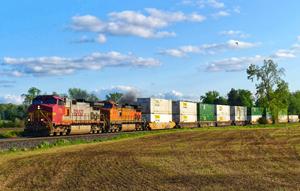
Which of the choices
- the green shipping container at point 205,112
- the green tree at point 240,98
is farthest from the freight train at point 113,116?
the green tree at point 240,98

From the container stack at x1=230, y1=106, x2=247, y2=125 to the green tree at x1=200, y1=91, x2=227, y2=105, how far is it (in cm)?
7416

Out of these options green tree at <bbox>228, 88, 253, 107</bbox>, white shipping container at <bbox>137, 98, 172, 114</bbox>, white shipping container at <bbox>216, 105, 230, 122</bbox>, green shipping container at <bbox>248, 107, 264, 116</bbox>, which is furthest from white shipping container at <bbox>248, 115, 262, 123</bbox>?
green tree at <bbox>228, 88, 253, 107</bbox>

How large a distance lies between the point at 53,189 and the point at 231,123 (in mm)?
83274

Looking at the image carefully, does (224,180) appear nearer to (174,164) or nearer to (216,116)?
(174,164)

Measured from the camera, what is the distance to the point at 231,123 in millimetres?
92812

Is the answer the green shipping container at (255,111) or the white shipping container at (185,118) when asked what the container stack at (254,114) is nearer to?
the green shipping container at (255,111)

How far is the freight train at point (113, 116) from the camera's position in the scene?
3922 centimetres

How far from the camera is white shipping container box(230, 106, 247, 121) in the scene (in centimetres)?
9444

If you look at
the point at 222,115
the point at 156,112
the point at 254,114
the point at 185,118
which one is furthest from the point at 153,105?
the point at 254,114

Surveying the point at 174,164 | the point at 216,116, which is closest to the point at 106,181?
the point at 174,164

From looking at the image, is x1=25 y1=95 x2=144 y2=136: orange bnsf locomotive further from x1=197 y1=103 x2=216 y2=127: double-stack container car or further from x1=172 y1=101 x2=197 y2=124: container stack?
x1=197 y1=103 x2=216 y2=127: double-stack container car

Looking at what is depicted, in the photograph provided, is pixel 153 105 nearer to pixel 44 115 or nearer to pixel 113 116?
pixel 113 116

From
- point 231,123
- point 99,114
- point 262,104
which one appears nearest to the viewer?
point 99,114

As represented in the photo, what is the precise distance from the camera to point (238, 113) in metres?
96.9
